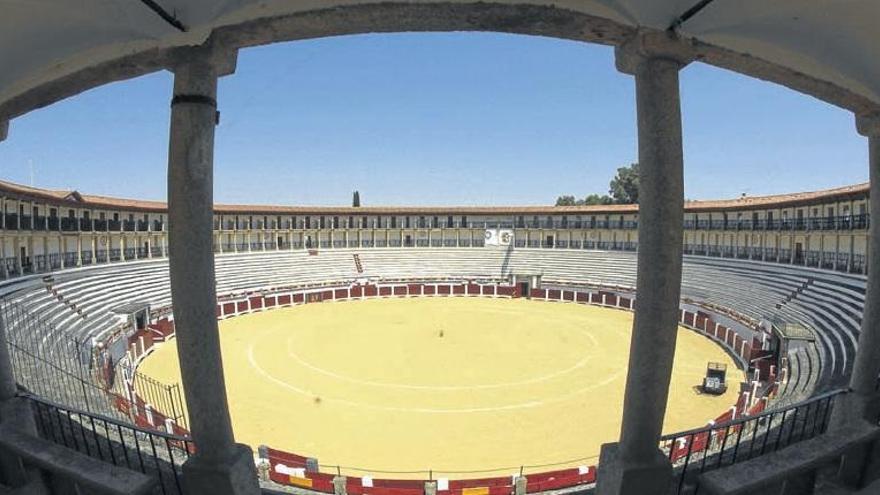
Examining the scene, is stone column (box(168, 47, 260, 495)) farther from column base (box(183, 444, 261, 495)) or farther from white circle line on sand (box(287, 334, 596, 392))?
white circle line on sand (box(287, 334, 596, 392))

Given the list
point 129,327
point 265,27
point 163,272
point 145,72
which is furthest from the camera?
point 163,272

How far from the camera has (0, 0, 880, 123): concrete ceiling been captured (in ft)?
8.33

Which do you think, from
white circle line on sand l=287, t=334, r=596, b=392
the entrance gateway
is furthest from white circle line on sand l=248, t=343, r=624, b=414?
the entrance gateway

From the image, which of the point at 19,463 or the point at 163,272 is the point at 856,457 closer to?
the point at 19,463

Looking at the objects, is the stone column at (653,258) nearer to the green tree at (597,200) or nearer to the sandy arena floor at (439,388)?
the sandy arena floor at (439,388)

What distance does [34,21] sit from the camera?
106 inches

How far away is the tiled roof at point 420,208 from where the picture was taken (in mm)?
20766

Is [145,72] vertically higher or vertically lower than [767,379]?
higher

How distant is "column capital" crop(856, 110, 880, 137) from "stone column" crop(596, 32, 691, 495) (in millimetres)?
2154

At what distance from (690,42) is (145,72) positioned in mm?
3546

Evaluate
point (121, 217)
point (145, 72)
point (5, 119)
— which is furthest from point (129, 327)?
point (145, 72)

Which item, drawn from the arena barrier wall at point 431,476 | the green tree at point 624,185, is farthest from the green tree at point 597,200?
the arena barrier wall at point 431,476

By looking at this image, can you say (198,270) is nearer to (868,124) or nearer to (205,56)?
(205,56)

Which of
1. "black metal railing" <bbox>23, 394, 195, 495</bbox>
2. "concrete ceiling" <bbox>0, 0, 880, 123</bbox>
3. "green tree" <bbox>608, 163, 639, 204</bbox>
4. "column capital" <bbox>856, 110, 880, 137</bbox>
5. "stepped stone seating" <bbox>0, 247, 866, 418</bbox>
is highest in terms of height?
"green tree" <bbox>608, 163, 639, 204</bbox>
